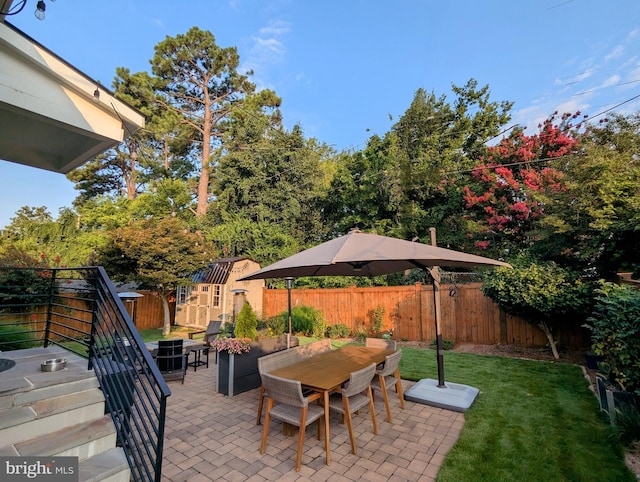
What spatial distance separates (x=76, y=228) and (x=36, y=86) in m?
17.4

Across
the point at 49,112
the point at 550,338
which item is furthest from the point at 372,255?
the point at 550,338

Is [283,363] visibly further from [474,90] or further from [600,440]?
[474,90]

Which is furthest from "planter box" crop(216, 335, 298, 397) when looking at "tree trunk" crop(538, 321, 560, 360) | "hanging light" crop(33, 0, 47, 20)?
"tree trunk" crop(538, 321, 560, 360)

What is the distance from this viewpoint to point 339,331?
10539mm

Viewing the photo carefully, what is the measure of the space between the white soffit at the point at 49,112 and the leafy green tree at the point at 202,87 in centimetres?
1498

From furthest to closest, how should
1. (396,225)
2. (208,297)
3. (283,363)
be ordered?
(396,225), (208,297), (283,363)

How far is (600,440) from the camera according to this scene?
334cm

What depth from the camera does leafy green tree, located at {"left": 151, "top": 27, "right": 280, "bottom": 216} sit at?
1817 centimetres

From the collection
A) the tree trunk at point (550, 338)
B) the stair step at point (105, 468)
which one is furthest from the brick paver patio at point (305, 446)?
the tree trunk at point (550, 338)

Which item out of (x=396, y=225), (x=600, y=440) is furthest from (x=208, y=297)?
(x=600, y=440)

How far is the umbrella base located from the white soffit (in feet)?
17.2

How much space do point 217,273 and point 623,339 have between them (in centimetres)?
1237

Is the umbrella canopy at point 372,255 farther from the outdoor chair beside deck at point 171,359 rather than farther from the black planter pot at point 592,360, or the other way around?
the black planter pot at point 592,360

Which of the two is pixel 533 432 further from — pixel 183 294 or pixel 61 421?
pixel 183 294
